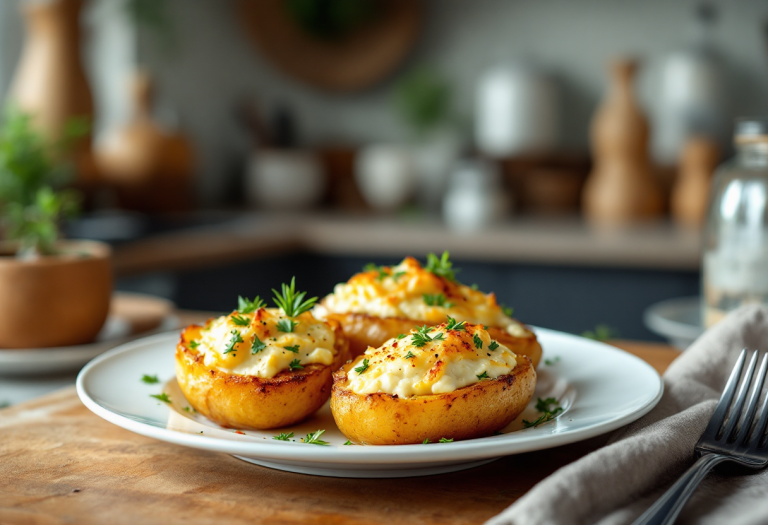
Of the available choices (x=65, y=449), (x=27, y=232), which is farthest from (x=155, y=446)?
(x=27, y=232)

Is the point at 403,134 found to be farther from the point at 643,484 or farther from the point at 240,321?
the point at 643,484

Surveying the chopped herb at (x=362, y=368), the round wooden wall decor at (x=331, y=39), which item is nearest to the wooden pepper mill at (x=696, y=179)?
the round wooden wall decor at (x=331, y=39)

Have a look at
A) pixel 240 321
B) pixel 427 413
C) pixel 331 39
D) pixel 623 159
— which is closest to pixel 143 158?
pixel 331 39

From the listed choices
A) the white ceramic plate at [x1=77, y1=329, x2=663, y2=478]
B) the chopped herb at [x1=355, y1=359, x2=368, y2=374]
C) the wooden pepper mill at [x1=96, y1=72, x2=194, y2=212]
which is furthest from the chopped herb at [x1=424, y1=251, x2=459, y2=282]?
the wooden pepper mill at [x1=96, y1=72, x2=194, y2=212]

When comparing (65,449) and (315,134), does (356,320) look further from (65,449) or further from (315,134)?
(315,134)

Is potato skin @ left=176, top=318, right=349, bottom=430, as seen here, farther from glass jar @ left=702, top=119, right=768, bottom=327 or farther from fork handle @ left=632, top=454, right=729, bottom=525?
glass jar @ left=702, top=119, right=768, bottom=327
